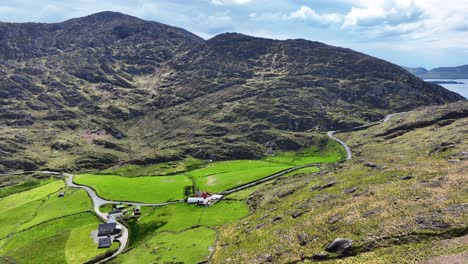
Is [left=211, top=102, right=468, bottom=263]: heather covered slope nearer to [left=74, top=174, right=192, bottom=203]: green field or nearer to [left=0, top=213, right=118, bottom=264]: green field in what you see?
[left=0, top=213, right=118, bottom=264]: green field

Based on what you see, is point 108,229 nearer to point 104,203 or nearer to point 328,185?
point 104,203

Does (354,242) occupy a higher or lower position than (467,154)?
lower

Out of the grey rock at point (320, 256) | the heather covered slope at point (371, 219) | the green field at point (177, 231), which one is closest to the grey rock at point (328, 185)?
the heather covered slope at point (371, 219)

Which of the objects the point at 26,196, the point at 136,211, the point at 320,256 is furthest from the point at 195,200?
the point at 26,196

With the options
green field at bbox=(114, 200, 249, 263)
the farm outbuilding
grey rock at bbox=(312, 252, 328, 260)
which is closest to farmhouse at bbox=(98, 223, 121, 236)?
green field at bbox=(114, 200, 249, 263)

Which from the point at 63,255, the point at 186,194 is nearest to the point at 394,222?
the point at 63,255

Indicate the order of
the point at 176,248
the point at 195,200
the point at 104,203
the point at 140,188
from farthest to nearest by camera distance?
1. the point at 140,188
2. the point at 104,203
3. the point at 195,200
4. the point at 176,248

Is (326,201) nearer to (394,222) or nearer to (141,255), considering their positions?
(394,222)
